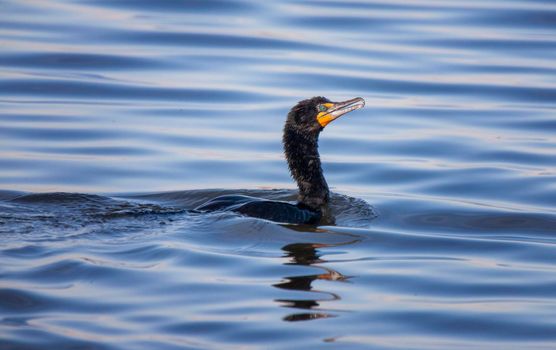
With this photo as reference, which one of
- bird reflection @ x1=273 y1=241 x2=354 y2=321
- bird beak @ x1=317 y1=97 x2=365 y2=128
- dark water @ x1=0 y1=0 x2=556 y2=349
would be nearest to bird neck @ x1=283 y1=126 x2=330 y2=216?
bird beak @ x1=317 y1=97 x2=365 y2=128

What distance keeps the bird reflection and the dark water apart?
31 millimetres

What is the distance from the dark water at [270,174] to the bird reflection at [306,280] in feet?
0.10

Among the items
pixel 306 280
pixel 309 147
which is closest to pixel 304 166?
pixel 309 147

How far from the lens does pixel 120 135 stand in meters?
14.9

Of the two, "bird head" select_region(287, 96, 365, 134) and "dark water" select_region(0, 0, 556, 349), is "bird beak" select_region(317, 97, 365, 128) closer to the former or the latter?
"bird head" select_region(287, 96, 365, 134)

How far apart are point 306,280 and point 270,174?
180 inches

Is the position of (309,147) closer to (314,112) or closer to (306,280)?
(314,112)

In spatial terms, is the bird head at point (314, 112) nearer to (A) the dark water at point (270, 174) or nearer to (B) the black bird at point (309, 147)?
(B) the black bird at point (309, 147)

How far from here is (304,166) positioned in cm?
1197

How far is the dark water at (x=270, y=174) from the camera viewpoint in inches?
319

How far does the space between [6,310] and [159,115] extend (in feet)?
27.4

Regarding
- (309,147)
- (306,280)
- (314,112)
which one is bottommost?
(306,280)

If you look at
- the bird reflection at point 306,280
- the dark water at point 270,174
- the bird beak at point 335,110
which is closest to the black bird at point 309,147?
the bird beak at point 335,110

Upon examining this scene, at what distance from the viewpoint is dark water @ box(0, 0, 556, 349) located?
8.10 meters
